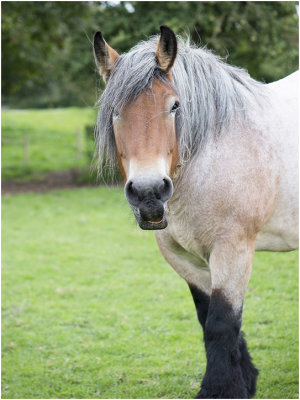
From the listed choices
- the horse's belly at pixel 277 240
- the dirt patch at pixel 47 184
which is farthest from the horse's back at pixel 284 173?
the dirt patch at pixel 47 184

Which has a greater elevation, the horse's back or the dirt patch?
the horse's back

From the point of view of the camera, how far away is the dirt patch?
14703 mm

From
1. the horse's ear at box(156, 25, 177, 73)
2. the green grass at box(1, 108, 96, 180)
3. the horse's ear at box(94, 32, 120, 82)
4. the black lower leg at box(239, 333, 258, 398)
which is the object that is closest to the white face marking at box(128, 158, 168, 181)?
the horse's ear at box(156, 25, 177, 73)

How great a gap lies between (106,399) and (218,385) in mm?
1282

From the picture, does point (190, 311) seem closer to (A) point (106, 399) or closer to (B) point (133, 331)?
(B) point (133, 331)

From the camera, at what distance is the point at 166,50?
273 cm

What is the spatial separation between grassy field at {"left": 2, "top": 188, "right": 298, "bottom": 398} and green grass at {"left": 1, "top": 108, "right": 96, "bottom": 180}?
24.1 ft

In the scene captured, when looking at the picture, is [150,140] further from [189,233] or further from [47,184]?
[47,184]

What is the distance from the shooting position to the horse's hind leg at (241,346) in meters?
3.54

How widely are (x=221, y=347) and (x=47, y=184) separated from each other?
1299 centimetres

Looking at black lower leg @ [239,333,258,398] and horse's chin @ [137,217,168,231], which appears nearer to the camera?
horse's chin @ [137,217,168,231]

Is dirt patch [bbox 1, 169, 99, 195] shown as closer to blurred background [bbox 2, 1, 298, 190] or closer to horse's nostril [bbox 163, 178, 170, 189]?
blurred background [bbox 2, 1, 298, 190]

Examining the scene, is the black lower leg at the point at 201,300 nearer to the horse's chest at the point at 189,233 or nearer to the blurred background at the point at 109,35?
the horse's chest at the point at 189,233

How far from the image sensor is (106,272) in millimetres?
7387
